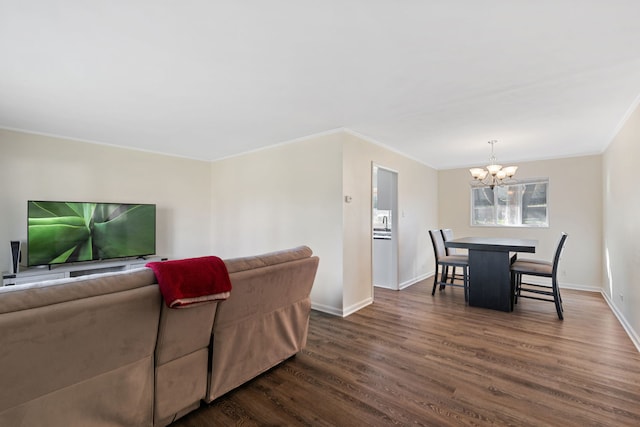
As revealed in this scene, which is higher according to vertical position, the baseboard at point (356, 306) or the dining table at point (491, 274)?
the dining table at point (491, 274)

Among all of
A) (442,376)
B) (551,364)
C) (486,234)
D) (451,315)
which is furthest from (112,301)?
(486,234)

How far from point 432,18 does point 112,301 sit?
223 centimetres

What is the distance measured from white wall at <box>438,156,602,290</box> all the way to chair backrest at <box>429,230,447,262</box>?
160 cm

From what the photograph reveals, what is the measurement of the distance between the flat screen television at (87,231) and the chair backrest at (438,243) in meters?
4.42

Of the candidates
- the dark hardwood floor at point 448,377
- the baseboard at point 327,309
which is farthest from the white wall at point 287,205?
the dark hardwood floor at point 448,377

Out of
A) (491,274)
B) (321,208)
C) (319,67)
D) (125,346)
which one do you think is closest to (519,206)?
(491,274)

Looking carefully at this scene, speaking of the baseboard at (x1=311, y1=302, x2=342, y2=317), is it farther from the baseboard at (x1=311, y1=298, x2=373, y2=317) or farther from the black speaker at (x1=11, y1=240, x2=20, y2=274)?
the black speaker at (x1=11, y1=240, x2=20, y2=274)

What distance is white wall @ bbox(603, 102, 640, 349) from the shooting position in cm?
284

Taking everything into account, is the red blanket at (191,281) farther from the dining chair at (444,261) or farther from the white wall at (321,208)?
the dining chair at (444,261)

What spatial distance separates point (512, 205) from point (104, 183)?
23.1ft

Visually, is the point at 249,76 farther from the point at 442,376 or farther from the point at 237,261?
the point at 442,376

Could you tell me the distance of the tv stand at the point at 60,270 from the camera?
135 inches

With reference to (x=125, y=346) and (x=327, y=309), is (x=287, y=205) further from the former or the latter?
(x=125, y=346)

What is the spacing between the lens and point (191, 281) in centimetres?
161
